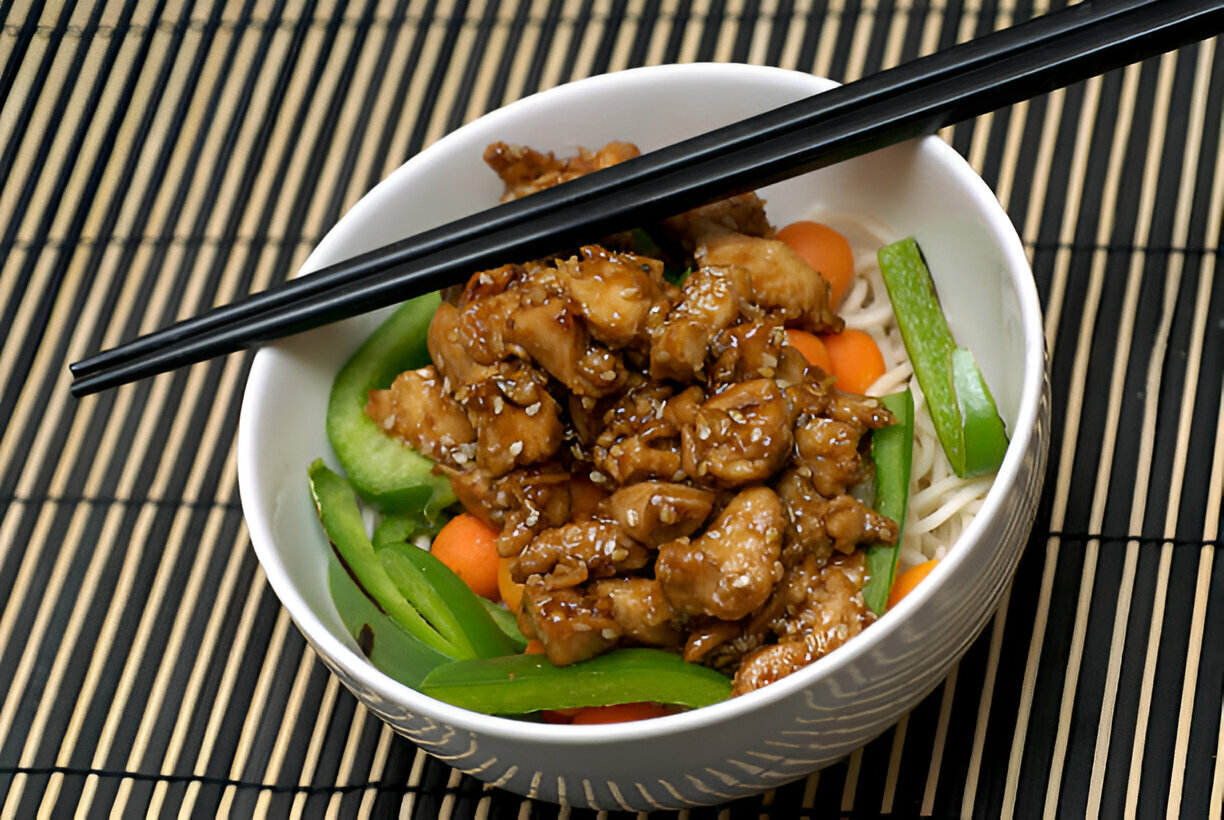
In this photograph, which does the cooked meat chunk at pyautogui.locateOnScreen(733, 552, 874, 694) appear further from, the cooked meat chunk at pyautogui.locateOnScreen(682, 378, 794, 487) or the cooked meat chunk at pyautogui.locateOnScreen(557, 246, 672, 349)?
the cooked meat chunk at pyautogui.locateOnScreen(557, 246, 672, 349)

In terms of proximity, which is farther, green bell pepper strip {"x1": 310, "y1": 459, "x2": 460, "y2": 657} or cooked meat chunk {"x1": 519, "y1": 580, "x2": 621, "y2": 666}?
green bell pepper strip {"x1": 310, "y1": 459, "x2": 460, "y2": 657}

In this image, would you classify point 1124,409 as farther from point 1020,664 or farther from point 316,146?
point 316,146

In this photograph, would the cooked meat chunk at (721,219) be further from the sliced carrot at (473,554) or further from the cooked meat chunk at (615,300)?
the sliced carrot at (473,554)

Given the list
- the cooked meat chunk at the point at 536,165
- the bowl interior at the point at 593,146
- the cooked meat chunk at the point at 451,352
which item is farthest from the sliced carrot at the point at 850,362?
the cooked meat chunk at the point at 451,352

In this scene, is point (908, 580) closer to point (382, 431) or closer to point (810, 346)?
point (810, 346)

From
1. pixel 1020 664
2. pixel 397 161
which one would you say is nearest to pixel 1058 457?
pixel 1020 664

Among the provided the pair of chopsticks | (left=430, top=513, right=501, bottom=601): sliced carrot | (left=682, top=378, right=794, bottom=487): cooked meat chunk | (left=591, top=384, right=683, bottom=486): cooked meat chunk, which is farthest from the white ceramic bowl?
(left=591, top=384, right=683, bottom=486): cooked meat chunk
